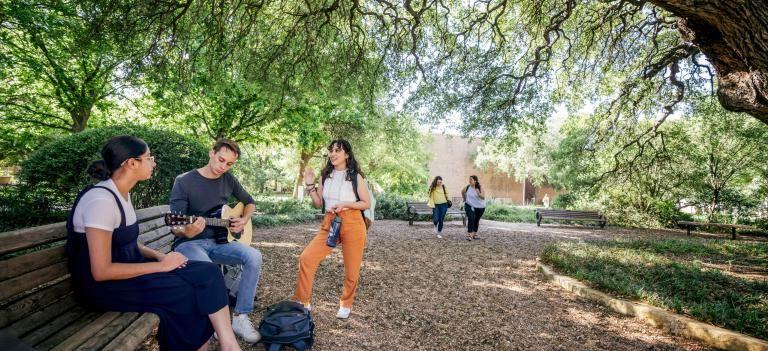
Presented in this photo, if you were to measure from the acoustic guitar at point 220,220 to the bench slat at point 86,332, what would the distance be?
0.81 m

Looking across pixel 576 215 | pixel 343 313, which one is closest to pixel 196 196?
pixel 343 313

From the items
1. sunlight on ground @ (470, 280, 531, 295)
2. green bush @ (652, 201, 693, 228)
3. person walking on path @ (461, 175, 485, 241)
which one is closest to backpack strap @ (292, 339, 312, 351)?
sunlight on ground @ (470, 280, 531, 295)

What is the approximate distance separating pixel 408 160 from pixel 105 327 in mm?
23575

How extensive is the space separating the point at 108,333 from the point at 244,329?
1.22 m

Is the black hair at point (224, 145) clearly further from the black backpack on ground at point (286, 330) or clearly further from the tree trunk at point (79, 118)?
the tree trunk at point (79, 118)

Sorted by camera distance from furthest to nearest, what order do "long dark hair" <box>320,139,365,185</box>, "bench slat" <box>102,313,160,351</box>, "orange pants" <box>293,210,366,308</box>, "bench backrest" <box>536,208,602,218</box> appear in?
"bench backrest" <box>536,208,602,218</box> < "long dark hair" <box>320,139,365,185</box> < "orange pants" <box>293,210,366,308</box> < "bench slat" <box>102,313,160,351</box>

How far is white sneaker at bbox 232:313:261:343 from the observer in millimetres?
3268

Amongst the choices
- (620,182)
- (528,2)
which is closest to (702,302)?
(528,2)

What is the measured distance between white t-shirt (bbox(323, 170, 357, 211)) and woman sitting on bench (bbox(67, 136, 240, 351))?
62.9 inches

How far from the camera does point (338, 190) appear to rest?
4.10 metres

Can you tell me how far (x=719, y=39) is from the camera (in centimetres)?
399

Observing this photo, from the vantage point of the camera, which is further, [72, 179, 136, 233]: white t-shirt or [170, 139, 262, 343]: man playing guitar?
[170, 139, 262, 343]: man playing guitar

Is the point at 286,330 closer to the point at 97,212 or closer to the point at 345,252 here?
the point at 345,252

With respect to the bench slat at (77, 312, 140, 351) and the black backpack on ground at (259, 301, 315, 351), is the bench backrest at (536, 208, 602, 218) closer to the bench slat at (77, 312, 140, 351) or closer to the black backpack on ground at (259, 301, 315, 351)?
the black backpack on ground at (259, 301, 315, 351)
